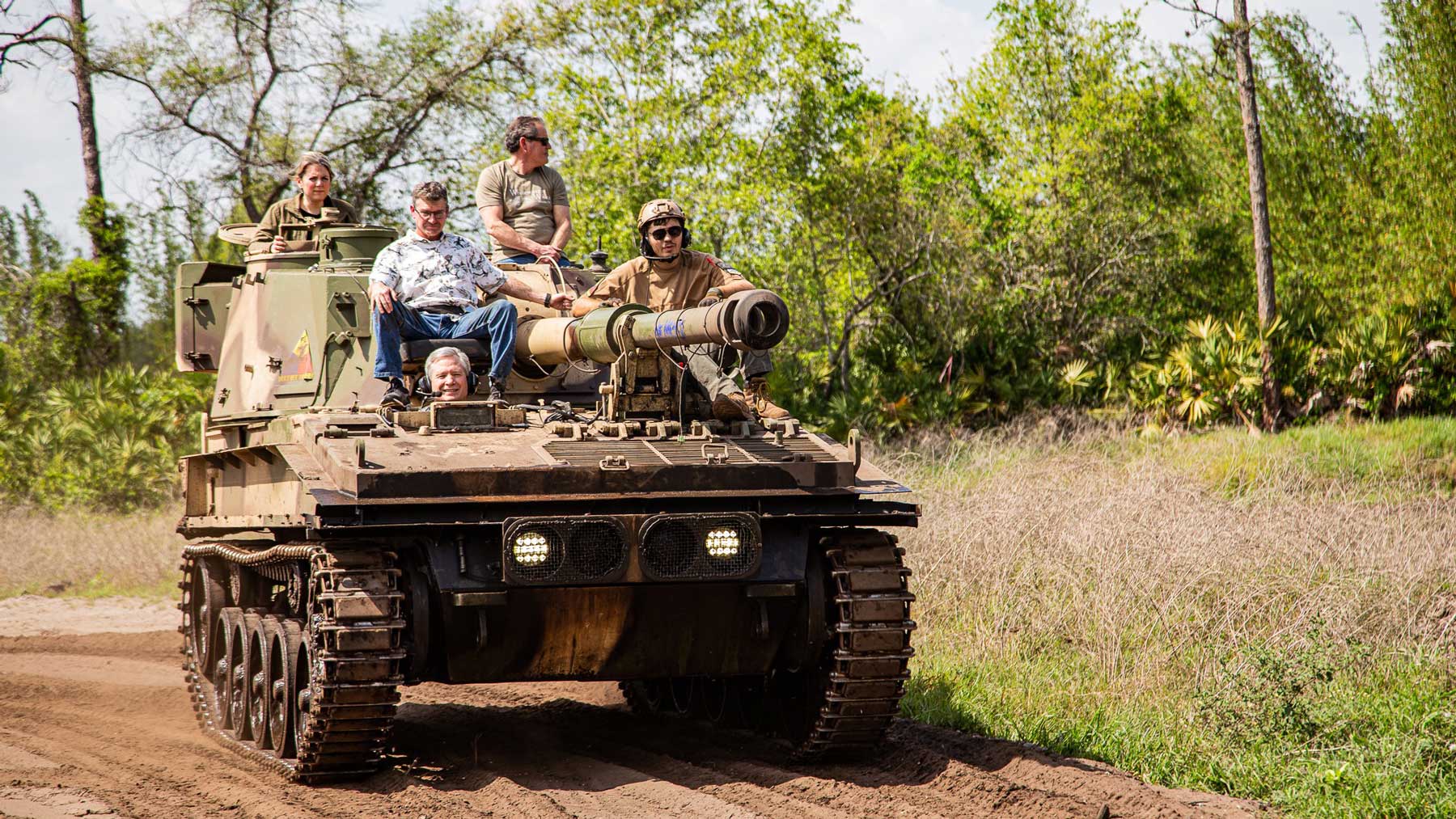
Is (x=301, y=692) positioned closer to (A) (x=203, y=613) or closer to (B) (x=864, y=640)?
(B) (x=864, y=640)

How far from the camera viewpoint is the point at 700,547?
Result: 22.7 feet

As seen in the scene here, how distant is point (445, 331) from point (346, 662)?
232 cm

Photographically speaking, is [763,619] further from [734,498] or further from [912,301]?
[912,301]

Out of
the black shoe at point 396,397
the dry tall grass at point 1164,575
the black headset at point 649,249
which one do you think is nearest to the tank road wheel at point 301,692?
the black shoe at point 396,397

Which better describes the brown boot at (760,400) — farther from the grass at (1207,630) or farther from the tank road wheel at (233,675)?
the tank road wheel at (233,675)

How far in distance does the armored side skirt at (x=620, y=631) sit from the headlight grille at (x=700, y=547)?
0.41 feet

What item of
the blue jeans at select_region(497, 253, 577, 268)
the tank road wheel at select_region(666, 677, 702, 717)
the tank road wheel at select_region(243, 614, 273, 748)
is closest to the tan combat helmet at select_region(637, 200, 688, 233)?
the blue jeans at select_region(497, 253, 577, 268)

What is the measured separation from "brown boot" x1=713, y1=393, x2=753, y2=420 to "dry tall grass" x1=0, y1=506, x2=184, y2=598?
32.6ft

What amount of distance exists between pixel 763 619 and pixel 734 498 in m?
0.59

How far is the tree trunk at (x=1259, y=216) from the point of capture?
1788 centimetres

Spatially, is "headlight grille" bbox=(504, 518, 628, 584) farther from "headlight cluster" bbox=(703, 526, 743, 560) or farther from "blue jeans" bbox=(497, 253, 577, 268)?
"blue jeans" bbox=(497, 253, 577, 268)

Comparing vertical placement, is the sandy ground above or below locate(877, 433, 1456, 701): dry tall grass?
below

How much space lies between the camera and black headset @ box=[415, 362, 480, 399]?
800cm

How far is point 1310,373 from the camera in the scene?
1811 cm
